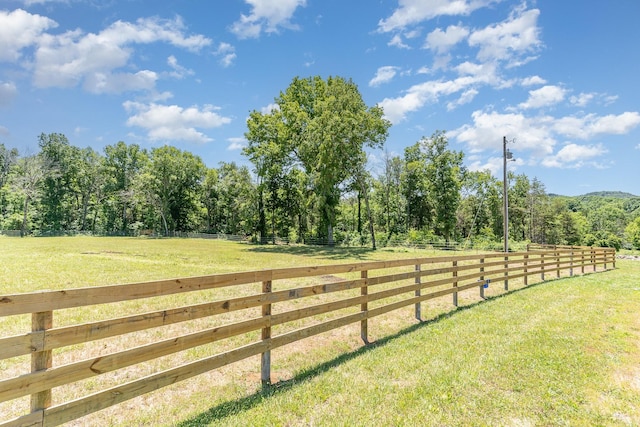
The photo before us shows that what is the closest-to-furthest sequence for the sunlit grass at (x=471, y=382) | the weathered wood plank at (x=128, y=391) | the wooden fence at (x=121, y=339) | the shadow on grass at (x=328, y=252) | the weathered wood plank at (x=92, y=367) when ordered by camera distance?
the weathered wood plank at (x=92, y=367) < the wooden fence at (x=121, y=339) < the weathered wood plank at (x=128, y=391) < the sunlit grass at (x=471, y=382) < the shadow on grass at (x=328, y=252)

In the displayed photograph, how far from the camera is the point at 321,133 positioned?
97.0 feet

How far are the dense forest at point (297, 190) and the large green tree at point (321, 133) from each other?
12 centimetres

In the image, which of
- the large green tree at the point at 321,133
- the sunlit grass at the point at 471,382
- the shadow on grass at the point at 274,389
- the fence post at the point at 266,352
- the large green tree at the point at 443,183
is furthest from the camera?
the large green tree at the point at 443,183

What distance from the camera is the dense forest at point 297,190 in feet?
106

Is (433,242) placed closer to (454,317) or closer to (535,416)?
(454,317)

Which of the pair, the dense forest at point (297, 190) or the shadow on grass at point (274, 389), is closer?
the shadow on grass at point (274, 389)

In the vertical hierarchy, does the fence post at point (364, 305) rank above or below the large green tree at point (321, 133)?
below

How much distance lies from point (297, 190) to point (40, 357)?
39.6 m

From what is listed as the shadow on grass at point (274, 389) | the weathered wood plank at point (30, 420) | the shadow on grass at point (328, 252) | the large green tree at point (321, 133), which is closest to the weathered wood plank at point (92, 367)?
the weathered wood plank at point (30, 420)

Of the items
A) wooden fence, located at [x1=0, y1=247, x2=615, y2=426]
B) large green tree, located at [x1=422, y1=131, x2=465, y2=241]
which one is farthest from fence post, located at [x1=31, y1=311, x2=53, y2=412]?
large green tree, located at [x1=422, y1=131, x2=465, y2=241]

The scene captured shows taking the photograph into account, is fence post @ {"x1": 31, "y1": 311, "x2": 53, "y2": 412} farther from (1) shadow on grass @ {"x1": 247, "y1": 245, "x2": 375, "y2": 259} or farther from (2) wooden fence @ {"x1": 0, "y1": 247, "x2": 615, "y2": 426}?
(1) shadow on grass @ {"x1": 247, "y1": 245, "x2": 375, "y2": 259}

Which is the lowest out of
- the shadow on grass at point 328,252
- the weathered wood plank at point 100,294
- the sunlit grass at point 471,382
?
the shadow on grass at point 328,252

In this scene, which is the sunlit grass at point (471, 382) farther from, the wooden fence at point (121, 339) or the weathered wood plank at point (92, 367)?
the weathered wood plank at point (92, 367)

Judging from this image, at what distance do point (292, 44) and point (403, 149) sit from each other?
3282cm
